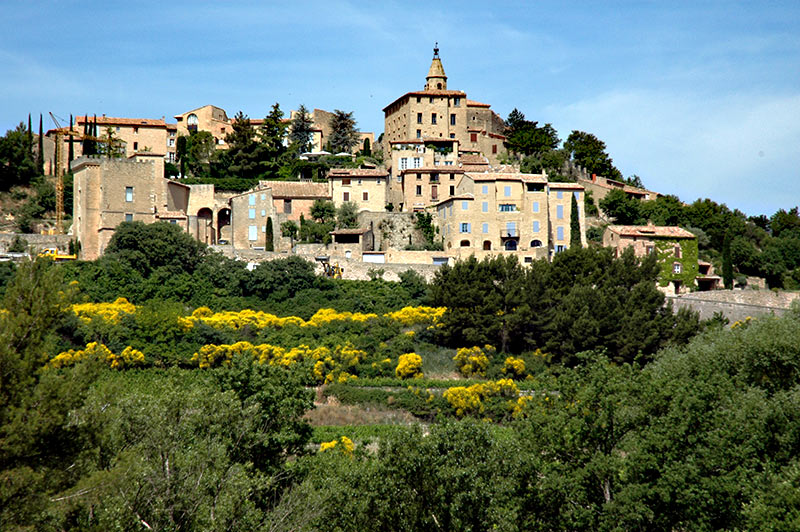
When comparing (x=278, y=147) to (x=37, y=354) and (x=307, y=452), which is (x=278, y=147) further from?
(x=37, y=354)

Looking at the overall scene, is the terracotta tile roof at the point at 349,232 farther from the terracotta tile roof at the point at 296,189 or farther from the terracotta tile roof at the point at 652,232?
the terracotta tile roof at the point at 652,232

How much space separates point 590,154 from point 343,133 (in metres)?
22.2

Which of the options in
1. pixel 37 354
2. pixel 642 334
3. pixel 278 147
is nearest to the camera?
pixel 37 354

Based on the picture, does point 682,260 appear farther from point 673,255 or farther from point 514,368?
point 514,368

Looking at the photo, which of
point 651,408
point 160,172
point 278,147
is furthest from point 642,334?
point 278,147

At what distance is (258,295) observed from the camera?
161 feet

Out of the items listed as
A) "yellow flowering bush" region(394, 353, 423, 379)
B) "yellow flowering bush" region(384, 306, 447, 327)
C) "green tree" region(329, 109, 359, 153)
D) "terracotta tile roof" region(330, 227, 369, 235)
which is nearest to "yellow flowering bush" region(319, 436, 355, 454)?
"yellow flowering bush" region(394, 353, 423, 379)

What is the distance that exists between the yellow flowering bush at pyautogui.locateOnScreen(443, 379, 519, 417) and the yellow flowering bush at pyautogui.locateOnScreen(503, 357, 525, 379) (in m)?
2.23

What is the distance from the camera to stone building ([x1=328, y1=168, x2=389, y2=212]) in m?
60.3

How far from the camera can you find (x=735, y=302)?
47.9 metres

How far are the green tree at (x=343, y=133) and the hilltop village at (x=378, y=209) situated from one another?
11332mm

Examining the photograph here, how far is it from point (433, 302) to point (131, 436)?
84.8ft

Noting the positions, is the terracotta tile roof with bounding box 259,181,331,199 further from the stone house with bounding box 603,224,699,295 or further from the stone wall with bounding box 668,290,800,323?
the stone wall with bounding box 668,290,800,323

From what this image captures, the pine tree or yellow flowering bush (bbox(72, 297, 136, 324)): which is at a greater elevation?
the pine tree
